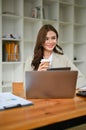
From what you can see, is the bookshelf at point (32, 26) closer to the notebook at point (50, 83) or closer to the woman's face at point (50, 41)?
the woman's face at point (50, 41)

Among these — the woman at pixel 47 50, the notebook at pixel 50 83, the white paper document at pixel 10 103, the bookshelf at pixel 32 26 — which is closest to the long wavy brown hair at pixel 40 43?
the woman at pixel 47 50

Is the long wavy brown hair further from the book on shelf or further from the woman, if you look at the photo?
the book on shelf

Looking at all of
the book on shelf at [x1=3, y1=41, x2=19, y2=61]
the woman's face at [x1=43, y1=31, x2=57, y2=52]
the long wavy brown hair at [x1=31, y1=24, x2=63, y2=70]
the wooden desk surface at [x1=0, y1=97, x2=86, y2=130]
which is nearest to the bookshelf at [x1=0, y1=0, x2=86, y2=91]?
the book on shelf at [x1=3, y1=41, x2=19, y2=61]

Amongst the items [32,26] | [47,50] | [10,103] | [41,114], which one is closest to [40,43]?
[47,50]

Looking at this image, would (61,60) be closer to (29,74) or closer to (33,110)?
(29,74)

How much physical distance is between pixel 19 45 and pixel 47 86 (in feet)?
7.83

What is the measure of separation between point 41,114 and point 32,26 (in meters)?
3.19

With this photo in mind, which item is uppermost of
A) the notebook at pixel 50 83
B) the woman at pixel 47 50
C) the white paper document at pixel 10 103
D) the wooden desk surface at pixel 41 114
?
the woman at pixel 47 50

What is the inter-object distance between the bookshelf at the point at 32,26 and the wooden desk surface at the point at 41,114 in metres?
2.29

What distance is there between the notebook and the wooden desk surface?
3.2 inches

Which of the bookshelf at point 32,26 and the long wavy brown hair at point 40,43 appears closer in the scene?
the long wavy brown hair at point 40,43

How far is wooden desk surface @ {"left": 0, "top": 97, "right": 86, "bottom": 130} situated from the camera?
863mm

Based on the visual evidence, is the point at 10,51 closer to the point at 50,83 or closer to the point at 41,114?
the point at 50,83

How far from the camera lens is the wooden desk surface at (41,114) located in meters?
0.86
